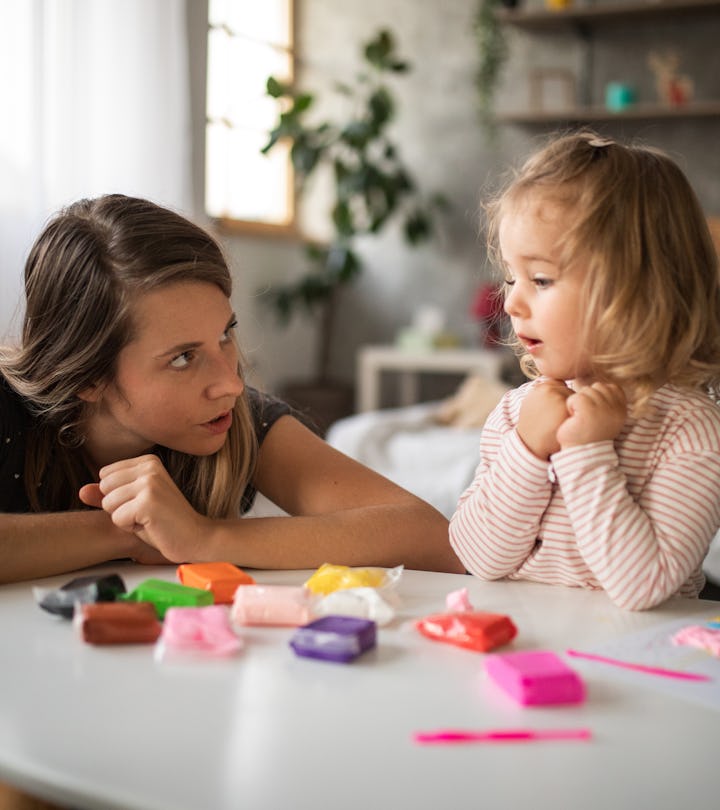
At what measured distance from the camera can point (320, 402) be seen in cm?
471

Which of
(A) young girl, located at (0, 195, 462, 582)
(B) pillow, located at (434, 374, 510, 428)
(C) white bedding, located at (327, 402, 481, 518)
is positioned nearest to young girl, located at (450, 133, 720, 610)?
(A) young girl, located at (0, 195, 462, 582)

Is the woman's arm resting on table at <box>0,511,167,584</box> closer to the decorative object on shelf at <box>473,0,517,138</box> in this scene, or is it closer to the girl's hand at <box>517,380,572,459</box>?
the girl's hand at <box>517,380,572,459</box>

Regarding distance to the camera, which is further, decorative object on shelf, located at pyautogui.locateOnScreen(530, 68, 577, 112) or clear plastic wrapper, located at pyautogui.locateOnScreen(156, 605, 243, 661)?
decorative object on shelf, located at pyautogui.locateOnScreen(530, 68, 577, 112)

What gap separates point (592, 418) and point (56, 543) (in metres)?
0.55

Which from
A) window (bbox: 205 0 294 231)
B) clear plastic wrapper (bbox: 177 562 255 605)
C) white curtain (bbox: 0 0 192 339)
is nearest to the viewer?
clear plastic wrapper (bbox: 177 562 255 605)

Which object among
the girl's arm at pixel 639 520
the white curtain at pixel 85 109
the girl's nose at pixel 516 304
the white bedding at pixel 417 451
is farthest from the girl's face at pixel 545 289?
the white bedding at pixel 417 451

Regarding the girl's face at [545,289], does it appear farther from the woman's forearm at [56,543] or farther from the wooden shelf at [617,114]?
the wooden shelf at [617,114]

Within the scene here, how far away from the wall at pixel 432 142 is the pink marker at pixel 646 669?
13.0 ft

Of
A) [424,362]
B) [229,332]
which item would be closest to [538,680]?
[229,332]

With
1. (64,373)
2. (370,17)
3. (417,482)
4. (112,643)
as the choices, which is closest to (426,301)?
(370,17)

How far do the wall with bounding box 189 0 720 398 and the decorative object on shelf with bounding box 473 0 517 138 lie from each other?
0.19ft

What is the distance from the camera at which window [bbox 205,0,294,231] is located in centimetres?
419

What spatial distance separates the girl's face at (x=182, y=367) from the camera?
112cm

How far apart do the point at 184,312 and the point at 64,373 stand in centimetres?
17
